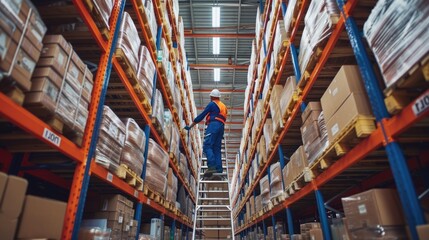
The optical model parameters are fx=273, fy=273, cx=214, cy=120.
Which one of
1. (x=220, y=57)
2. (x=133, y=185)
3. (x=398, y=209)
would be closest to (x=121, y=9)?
(x=133, y=185)

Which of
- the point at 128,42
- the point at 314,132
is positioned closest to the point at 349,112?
the point at 314,132

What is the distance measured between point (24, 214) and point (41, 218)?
16cm

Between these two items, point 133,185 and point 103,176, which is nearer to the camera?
point 103,176

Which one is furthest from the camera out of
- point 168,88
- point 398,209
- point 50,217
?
point 168,88

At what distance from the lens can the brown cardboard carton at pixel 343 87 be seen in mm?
2395

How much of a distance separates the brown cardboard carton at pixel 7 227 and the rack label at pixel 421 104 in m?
2.42

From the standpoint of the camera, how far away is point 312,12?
10.6ft

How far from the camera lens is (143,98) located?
12.9 ft

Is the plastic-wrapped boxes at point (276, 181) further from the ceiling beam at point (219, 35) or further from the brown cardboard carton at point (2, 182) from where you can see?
the ceiling beam at point (219, 35)

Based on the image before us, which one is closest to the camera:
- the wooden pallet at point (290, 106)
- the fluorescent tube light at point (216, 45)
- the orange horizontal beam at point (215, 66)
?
the wooden pallet at point (290, 106)

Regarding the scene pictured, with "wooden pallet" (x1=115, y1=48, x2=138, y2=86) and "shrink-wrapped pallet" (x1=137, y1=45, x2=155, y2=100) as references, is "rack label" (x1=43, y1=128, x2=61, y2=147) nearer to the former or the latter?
"wooden pallet" (x1=115, y1=48, x2=138, y2=86)

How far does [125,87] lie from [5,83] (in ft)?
6.18

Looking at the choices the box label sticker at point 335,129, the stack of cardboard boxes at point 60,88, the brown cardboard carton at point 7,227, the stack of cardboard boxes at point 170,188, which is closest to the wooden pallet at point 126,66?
the stack of cardboard boxes at point 60,88

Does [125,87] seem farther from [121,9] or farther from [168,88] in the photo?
[168,88]
